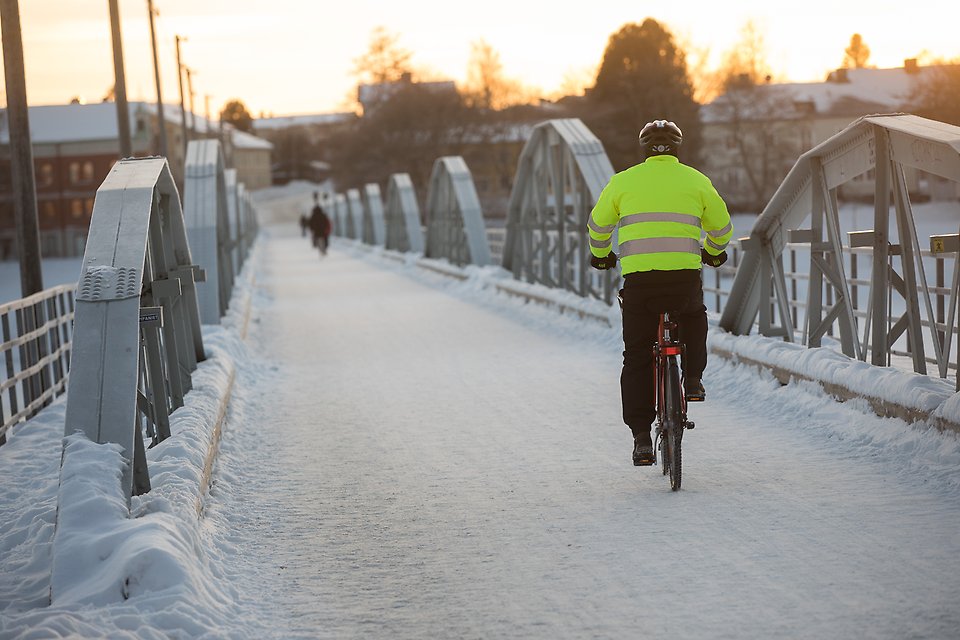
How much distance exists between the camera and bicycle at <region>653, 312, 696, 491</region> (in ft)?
20.6

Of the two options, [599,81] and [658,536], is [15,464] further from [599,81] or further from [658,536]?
[599,81]

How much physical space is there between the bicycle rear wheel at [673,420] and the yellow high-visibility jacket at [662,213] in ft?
1.78

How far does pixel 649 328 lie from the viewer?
653 centimetres

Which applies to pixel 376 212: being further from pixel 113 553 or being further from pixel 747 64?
pixel 113 553

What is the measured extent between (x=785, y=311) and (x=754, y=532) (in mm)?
4685

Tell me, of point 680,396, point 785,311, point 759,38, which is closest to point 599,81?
point 759,38

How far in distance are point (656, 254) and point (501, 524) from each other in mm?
1611

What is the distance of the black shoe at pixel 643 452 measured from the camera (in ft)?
A: 21.3

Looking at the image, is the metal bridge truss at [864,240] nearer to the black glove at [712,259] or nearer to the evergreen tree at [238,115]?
the black glove at [712,259]

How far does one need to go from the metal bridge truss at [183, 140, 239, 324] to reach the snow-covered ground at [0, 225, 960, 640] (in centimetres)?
351

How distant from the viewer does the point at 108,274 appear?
571 cm

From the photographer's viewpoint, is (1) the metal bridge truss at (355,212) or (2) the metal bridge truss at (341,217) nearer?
(1) the metal bridge truss at (355,212)

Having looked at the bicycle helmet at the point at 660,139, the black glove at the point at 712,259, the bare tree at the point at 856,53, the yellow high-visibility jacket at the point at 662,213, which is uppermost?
the bare tree at the point at 856,53

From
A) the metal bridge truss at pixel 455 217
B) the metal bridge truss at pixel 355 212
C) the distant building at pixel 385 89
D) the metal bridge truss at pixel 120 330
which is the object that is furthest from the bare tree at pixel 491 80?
the metal bridge truss at pixel 120 330
